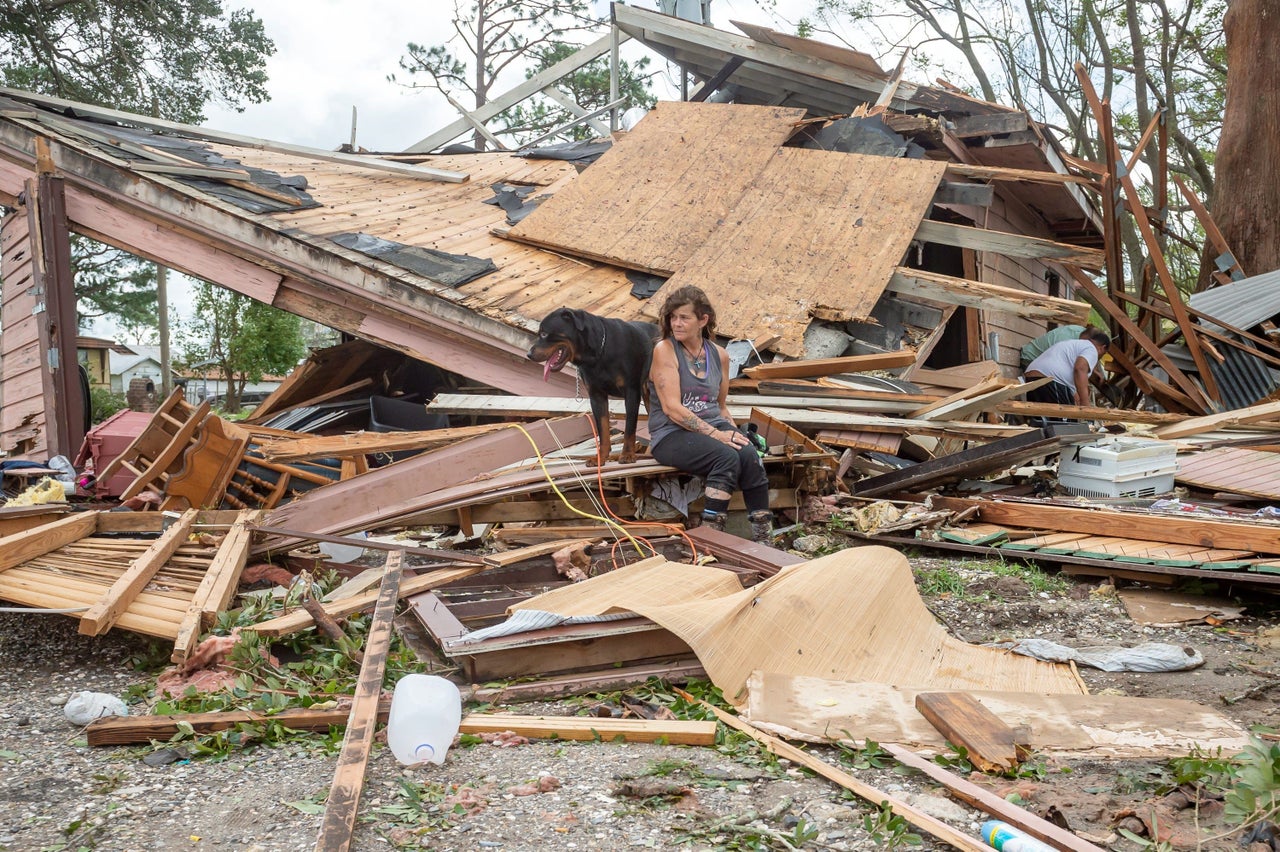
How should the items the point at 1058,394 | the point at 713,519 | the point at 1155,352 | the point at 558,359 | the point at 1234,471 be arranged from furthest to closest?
the point at 1155,352, the point at 1058,394, the point at 1234,471, the point at 558,359, the point at 713,519

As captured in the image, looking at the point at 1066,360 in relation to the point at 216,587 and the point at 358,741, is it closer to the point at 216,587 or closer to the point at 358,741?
the point at 216,587

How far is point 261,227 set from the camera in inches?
330

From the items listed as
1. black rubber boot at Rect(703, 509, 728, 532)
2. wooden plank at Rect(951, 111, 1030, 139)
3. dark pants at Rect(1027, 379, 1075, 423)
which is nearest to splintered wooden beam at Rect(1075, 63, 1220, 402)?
dark pants at Rect(1027, 379, 1075, 423)

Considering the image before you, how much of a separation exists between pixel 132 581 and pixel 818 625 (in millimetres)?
3192

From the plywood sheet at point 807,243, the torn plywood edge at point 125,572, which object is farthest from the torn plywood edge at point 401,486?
the plywood sheet at point 807,243

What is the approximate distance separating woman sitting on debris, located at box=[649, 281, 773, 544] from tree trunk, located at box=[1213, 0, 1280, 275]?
11.6 m

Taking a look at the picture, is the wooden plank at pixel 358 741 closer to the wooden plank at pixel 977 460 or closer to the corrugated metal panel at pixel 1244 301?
the wooden plank at pixel 977 460

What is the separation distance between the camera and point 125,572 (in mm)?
4715

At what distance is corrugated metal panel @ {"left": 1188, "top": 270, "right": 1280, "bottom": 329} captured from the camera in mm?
10844

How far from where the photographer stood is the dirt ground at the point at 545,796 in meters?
2.61

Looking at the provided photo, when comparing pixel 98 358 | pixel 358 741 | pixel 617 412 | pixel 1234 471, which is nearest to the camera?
pixel 358 741

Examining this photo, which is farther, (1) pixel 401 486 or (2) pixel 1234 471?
(2) pixel 1234 471

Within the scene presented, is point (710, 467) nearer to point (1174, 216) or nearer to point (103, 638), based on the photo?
point (103, 638)

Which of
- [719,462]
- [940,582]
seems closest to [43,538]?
[719,462]
